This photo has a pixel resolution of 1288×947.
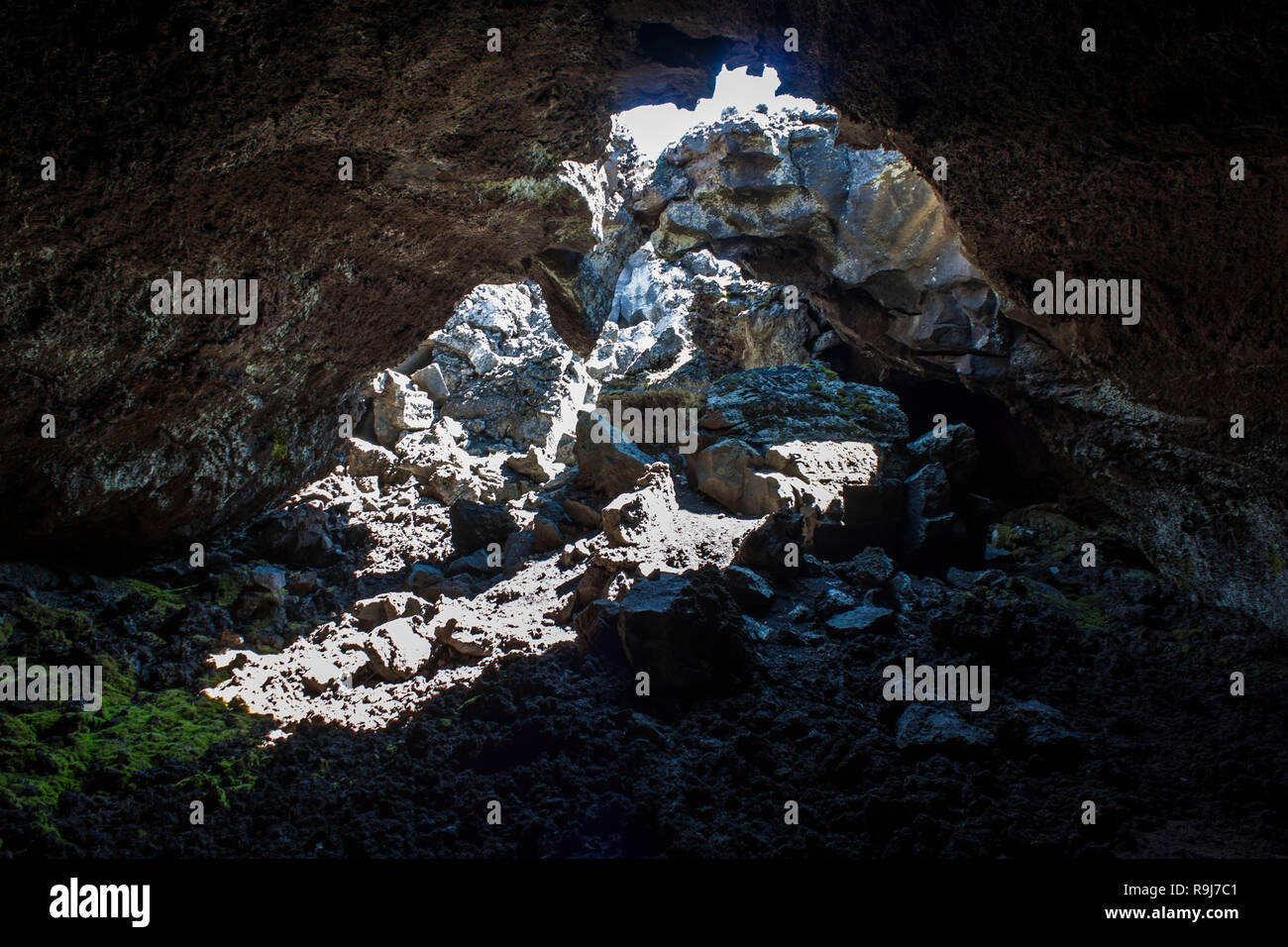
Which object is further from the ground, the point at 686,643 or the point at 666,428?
the point at 666,428

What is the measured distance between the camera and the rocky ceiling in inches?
98.4

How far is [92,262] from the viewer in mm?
3377

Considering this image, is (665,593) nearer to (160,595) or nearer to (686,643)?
(686,643)

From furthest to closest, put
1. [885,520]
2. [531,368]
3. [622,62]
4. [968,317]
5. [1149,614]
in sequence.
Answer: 1. [531,368]
2. [968,317]
3. [885,520]
4. [1149,614]
5. [622,62]

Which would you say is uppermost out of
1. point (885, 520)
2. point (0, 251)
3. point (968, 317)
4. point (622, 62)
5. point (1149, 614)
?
point (968, 317)

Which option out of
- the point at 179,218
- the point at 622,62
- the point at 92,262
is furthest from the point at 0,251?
the point at 622,62

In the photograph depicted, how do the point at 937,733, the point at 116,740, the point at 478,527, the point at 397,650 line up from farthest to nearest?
the point at 478,527, the point at 397,650, the point at 116,740, the point at 937,733

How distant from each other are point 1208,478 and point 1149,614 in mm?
1133

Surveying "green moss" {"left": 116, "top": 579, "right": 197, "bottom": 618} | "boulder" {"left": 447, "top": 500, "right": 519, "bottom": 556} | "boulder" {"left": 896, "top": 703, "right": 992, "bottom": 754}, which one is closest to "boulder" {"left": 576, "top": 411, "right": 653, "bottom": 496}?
"boulder" {"left": 447, "top": 500, "right": 519, "bottom": 556}

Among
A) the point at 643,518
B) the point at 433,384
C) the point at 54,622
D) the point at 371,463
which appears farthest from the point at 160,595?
the point at 433,384

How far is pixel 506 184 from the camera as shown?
14.7ft

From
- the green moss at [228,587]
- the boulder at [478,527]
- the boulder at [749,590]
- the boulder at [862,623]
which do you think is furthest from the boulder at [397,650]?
the boulder at [862,623]

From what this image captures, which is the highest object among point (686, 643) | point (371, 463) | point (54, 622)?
point (371, 463)

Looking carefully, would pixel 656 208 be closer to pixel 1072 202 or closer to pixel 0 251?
pixel 1072 202
